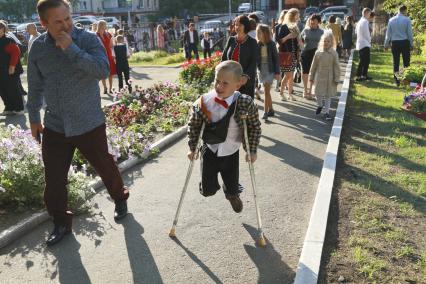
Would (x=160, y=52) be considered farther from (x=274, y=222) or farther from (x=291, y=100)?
(x=274, y=222)

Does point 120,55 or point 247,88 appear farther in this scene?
point 120,55

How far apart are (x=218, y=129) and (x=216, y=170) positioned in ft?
1.55

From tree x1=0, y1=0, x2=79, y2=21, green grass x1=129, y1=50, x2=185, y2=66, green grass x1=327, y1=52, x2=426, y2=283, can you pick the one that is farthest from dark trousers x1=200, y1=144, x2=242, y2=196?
tree x1=0, y1=0, x2=79, y2=21

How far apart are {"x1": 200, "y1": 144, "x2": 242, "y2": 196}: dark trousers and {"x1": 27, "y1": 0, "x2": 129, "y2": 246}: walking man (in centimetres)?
88

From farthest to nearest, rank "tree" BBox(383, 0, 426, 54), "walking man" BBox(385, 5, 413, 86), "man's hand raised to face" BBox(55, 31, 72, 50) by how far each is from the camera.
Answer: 1. "tree" BBox(383, 0, 426, 54)
2. "walking man" BBox(385, 5, 413, 86)
3. "man's hand raised to face" BBox(55, 31, 72, 50)

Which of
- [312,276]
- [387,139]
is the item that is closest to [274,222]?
[312,276]

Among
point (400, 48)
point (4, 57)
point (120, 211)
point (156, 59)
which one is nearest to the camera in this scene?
point (120, 211)

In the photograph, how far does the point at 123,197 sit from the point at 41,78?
1414mm

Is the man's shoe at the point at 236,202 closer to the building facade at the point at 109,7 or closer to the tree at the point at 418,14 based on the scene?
the tree at the point at 418,14

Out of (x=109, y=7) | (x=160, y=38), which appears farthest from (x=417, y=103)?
(x=109, y=7)

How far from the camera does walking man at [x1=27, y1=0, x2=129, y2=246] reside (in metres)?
3.56

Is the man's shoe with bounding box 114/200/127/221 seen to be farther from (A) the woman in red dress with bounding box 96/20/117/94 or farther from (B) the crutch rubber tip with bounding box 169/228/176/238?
(A) the woman in red dress with bounding box 96/20/117/94

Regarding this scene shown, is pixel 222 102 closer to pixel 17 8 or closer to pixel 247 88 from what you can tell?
pixel 247 88

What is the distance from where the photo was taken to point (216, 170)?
14.0 feet
